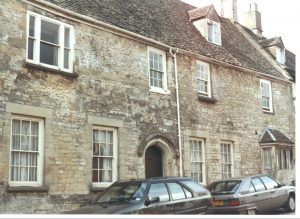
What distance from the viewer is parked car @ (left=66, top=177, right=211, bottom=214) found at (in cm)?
877

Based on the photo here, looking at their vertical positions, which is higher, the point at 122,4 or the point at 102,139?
the point at 122,4

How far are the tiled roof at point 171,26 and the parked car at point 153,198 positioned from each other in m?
6.41

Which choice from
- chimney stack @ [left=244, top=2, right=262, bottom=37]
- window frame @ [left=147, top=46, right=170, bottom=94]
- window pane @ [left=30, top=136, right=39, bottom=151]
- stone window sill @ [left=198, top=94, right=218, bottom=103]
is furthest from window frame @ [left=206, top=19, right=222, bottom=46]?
window pane @ [left=30, top=136, right=39, bottom=151]

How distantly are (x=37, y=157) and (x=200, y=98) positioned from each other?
7.66 meters

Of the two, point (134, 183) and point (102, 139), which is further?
point (102, 139)

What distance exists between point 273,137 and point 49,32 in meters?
11.7

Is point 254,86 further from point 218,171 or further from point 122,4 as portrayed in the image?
point 122,4

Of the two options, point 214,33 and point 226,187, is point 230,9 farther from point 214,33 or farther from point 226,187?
point 226,187

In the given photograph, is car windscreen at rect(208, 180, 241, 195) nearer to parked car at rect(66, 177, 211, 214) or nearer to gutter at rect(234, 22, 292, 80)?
parked car at rect(66, 177, 211, 214)

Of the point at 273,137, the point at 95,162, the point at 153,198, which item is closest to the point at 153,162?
the point at 95,162

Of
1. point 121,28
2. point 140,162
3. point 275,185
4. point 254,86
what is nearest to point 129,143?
point 140,162

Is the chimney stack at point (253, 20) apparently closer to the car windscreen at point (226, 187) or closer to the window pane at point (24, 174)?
the car windscreen at point (226, 187)

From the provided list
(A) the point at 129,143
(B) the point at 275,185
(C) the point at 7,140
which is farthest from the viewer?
(A) the point at 129,143

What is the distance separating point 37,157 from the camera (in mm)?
11852
